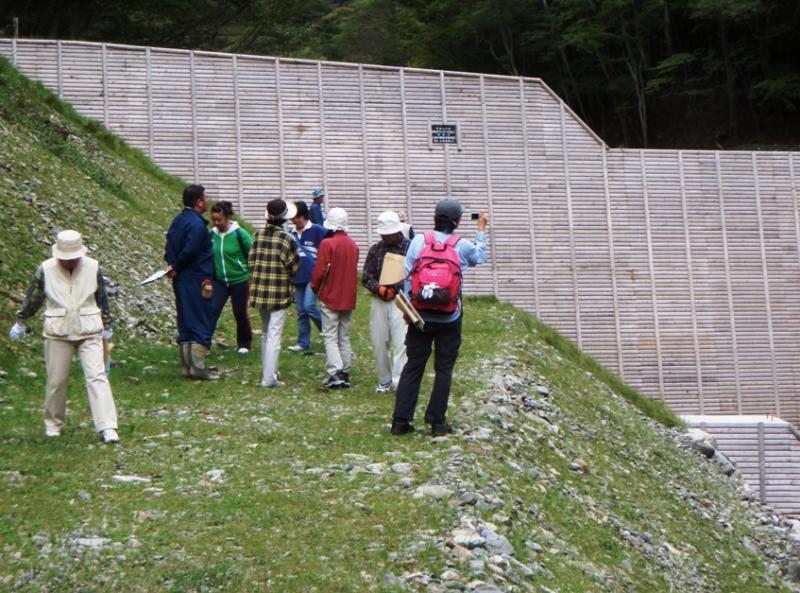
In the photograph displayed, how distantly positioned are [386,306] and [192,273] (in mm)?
2528

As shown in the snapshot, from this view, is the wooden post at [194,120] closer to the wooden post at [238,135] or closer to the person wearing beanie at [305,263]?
the wooden post at [238,135]

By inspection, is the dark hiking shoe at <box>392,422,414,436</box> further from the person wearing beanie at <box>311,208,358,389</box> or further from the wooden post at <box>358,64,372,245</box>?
the wooden post at <box>358,64,372,245</box>

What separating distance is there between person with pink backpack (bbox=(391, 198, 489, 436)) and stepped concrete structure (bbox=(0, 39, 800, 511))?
17.2 m

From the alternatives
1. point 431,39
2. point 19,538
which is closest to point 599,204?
point 431,39

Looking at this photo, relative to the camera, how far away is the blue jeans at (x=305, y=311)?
1798cm

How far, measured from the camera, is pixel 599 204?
31.6m

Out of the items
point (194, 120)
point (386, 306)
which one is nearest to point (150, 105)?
point (194, 120)

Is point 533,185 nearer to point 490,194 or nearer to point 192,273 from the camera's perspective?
point 490,194

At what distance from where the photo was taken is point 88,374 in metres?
12.0

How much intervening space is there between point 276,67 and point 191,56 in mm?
2011

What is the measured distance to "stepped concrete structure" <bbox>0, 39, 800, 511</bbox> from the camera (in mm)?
29203

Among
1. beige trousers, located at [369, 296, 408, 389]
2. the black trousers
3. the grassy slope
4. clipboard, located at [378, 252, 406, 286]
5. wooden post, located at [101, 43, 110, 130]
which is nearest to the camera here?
the grassy slope

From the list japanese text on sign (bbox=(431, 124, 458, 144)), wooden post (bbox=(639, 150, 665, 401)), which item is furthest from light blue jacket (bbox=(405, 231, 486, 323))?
wooden post (bbox=(639, 150, 665, 401))

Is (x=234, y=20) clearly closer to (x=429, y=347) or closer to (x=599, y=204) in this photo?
(x=599, y=204)
